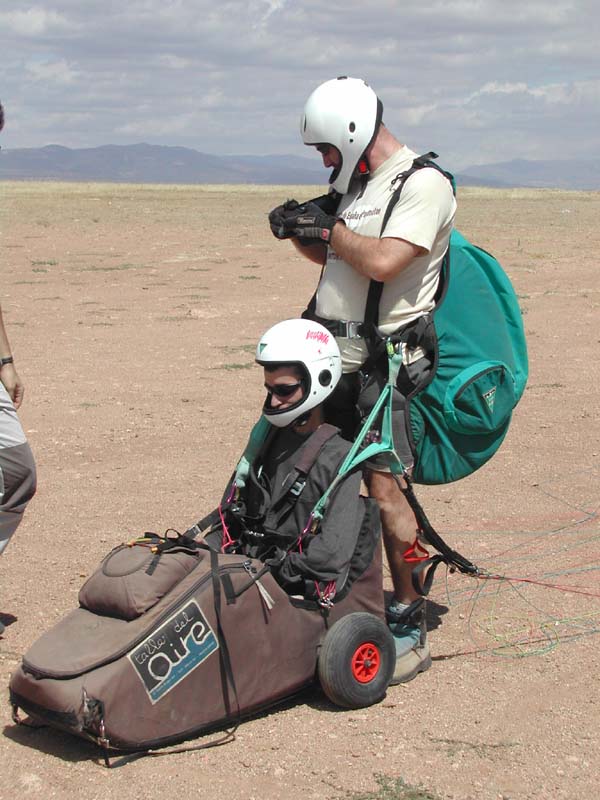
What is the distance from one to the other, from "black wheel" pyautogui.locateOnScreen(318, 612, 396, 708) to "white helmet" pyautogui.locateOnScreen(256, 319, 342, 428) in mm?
840

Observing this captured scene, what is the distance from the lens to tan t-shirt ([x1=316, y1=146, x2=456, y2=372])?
14.4 ft

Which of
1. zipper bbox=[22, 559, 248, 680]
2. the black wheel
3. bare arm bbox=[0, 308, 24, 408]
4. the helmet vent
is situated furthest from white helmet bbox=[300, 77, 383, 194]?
the black wheel

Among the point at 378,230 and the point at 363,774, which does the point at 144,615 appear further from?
the point at 378,230

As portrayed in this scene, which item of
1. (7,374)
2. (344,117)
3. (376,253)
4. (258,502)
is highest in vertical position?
(344,117)

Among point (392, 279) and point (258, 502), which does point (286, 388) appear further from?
point (392, 279)

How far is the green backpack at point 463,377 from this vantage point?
4.70 m

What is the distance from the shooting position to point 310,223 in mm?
4504

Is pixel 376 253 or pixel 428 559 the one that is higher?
pixel 376 253

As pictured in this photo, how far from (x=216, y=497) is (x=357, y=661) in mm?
2809

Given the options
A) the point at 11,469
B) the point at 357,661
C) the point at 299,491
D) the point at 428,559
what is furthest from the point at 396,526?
the point at 11,469

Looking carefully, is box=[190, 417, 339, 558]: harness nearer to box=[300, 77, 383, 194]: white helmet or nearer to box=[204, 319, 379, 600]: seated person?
box=[204, 319, 379, 600]: seated person

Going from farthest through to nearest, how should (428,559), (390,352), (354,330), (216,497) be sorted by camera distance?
(216,497)
(428,559)
(354,330)
(390,352)

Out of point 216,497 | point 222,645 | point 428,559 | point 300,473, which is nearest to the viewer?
point 222,645

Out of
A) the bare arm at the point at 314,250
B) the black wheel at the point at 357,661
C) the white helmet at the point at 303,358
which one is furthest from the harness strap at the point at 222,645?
the bare arm at the point at 314,250
